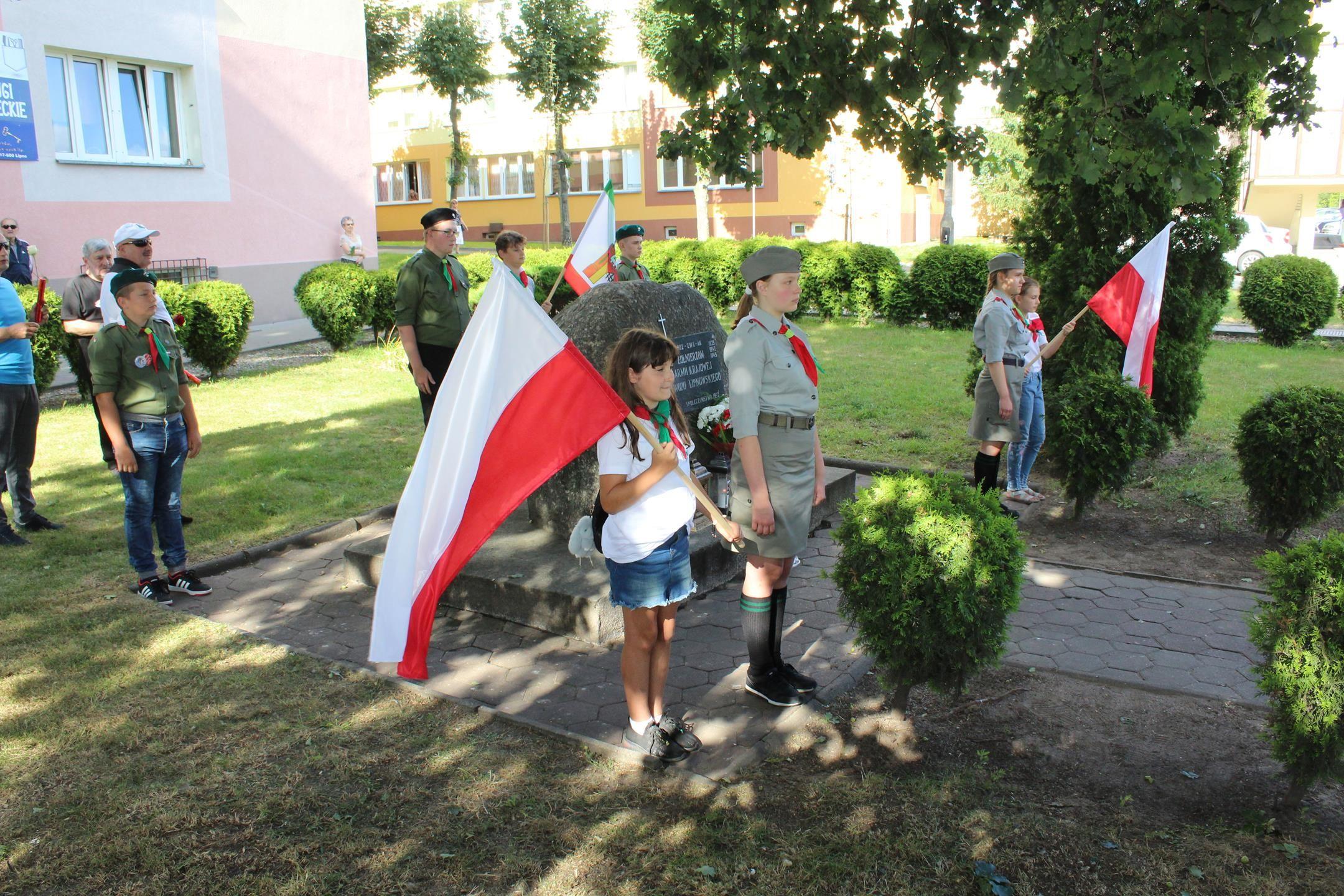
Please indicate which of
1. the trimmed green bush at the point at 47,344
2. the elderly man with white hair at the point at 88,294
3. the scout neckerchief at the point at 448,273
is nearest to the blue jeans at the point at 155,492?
the scout neckerchief at the point at 448,273

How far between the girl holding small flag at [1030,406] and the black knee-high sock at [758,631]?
3.75 meters

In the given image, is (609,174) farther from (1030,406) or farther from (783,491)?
(783,491)

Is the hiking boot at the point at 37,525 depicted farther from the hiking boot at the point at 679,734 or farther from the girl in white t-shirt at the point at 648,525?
the hiking boot at the point at 679,734

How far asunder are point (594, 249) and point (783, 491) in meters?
5.65

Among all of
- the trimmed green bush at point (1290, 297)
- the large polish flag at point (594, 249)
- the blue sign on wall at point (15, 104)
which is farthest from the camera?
the trimmed green bush at point (1290, 297)

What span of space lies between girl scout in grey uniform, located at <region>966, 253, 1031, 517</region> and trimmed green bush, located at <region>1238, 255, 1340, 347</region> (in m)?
10.6

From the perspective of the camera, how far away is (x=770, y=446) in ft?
14.2

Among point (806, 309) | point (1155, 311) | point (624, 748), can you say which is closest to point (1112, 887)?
point (624, 748)

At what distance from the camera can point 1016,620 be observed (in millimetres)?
5598

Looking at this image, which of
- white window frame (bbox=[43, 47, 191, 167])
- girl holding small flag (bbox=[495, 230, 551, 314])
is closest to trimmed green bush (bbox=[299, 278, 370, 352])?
white window frame (bbox=[43, 47, 191, 167])

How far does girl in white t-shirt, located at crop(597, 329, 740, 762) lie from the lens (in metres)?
3.81

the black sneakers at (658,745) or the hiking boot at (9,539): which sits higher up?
the hiking boot at (9,539)

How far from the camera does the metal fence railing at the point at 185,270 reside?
1738cm

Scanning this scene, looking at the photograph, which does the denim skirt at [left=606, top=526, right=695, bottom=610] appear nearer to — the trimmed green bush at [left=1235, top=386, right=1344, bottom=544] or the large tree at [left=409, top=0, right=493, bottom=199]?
the trimmed green bush at [left=1235, top=386, right=1344, bottom=544]
